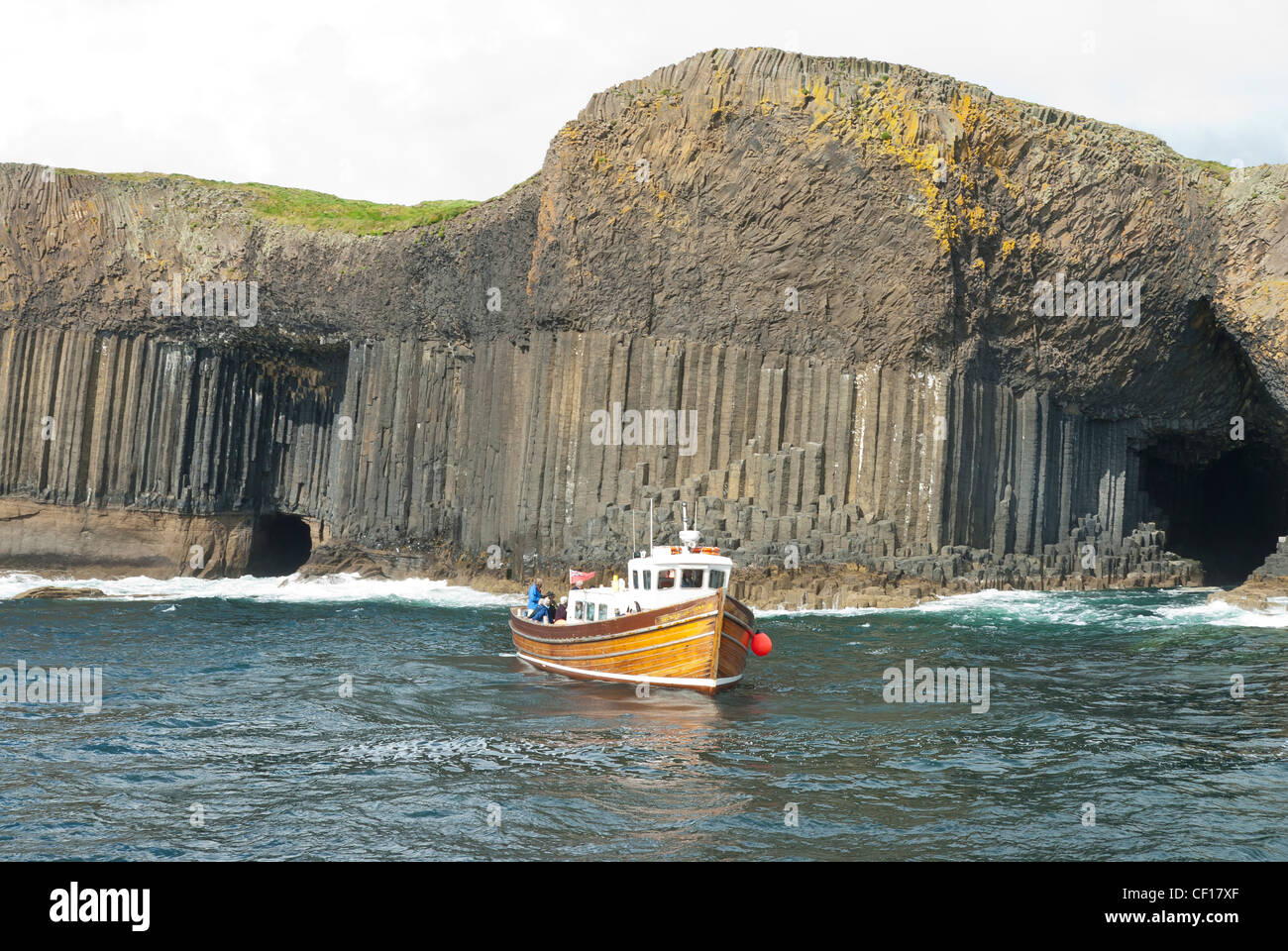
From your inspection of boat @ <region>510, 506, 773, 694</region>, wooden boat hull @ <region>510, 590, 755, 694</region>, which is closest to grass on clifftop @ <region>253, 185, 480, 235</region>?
boat @ <region>510, 506, 773, 694</region>

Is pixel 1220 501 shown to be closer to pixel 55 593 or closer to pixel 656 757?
pixel 656 757

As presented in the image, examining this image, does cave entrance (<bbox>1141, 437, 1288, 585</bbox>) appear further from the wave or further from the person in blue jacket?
the person in blue jacket

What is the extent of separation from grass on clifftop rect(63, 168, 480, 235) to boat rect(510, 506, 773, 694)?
31.1m

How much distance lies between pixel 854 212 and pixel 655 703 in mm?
25171

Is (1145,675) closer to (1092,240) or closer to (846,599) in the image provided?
(846,599)

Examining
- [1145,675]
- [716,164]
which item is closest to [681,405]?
[716,164]

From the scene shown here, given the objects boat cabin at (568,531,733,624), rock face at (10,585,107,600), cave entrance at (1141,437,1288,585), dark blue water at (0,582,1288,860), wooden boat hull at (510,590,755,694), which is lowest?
rock face at (10,585,107,600)

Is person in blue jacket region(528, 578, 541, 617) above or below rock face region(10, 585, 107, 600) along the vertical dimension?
above

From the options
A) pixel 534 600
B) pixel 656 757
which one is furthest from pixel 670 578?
pixel 656 757

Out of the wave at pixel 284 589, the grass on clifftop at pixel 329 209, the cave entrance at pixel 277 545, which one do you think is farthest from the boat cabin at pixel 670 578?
the cave entrance at pixel 277 545

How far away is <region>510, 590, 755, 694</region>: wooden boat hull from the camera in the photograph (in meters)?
23.0

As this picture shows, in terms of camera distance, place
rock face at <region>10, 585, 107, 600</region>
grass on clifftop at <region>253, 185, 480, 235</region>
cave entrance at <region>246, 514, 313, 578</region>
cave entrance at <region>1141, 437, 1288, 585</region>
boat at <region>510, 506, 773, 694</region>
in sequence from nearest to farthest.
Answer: boat at <region>510, 506, 773, 694</region> < rock face at <region>10, 585, 107, 600</region> < cave entrance at <region>1141, 437, 1288, 585</region> < grass on clifftop at <region>253, 185, 480, 235</region> < cave entrance at <region>246, 514, 313, 578</region>

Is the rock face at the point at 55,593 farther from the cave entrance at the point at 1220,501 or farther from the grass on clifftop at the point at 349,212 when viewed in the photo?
the cave entrance at the point at 1220,501

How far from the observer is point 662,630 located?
23500 millimetres
